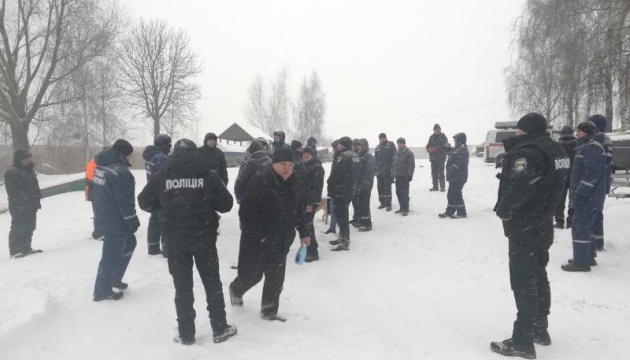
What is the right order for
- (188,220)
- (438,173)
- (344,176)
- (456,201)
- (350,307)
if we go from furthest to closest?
(438,173), (456,201), (344,176), (350,307), (188,220)

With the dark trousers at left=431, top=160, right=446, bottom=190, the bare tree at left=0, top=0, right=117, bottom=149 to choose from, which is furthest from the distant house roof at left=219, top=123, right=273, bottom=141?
the dark trousers at left=431, top=160, right=446, bottom=190

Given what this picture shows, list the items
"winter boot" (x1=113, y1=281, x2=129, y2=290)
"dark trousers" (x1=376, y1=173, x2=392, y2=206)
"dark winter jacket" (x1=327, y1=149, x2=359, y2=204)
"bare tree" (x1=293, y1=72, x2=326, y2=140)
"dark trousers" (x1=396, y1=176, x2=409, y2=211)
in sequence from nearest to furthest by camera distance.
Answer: "winter boot" (x1=113, y1=281, x2=129, y2=290) < "dark winter jacket" (x1=327, y1=149, x2=359, y2=204) < "dark trousers" (x1=396, y1=176, x2=409, y2=211) < "dark trousers" (x1=376, y1=173, x2=392, y2=206) < "bare tree" (x1=293, y1=72, x2=326, y2=140)

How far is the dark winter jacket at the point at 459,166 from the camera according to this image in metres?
9.37

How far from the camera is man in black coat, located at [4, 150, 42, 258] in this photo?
7.50m

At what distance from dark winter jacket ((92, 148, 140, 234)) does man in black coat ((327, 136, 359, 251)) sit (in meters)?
3.66

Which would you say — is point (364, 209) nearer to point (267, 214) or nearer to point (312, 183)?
point (312, 183)

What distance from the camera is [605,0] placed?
10.3 m

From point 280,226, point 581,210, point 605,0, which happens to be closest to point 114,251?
point 280,226

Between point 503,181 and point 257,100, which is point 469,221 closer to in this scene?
point 503,181

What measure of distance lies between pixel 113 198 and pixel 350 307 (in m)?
3.18

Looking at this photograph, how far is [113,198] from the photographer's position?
16.2 feet

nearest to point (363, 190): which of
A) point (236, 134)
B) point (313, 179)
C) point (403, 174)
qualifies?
point (403, 174)

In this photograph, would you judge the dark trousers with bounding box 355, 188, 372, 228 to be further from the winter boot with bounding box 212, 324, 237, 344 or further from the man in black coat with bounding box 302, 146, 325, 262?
the winter boot with bounding box 212, 324, 237, 344

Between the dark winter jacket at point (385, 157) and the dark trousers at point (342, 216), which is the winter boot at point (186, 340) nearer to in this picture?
the dark trousers at point (342, 216)
